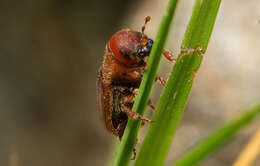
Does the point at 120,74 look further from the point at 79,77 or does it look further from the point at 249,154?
the point at 79,77

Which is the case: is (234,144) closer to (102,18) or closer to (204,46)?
(102,18)

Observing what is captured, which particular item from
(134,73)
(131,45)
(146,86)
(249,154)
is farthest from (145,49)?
(146,86)

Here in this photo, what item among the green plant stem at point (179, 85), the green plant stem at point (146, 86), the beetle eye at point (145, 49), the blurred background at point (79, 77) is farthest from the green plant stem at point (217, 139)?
the blurred background at point (79, 77)

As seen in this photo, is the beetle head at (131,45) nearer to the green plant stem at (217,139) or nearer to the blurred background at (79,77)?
the green plant stem at (217,139)

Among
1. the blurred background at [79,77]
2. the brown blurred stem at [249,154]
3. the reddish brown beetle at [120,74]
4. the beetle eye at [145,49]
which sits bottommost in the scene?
the blurred background at [79,77]

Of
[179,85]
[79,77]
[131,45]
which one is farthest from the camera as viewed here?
[79,77]

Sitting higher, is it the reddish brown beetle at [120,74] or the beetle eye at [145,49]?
the beetle eye at [145,49]
